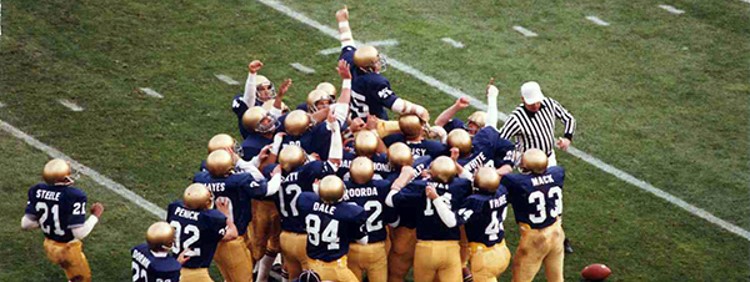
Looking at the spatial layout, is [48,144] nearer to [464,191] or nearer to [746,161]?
[464,191]

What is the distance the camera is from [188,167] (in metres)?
14.3

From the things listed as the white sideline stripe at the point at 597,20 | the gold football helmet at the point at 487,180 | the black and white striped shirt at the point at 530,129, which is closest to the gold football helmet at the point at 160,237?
the gold football helmet at the point at 487,180

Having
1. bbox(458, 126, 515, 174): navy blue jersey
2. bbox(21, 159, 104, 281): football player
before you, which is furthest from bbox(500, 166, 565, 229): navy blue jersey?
bbox(21, 159, 104, 281): football player

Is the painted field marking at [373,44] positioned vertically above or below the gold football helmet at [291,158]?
below

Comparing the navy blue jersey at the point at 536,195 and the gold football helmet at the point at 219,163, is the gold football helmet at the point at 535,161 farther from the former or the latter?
the gold football helmet at the point at 219,163

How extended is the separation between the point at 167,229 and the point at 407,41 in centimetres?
661

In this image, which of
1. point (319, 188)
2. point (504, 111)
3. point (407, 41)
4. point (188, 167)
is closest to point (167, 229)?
point (319, 188)

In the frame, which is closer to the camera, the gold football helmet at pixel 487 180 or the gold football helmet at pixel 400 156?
the gold football helmet at pixel 487 180

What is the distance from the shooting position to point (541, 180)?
11.7 m

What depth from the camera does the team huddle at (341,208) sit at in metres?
11.2

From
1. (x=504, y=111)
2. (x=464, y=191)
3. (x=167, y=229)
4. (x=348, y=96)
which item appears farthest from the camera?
(x=504, y=111)

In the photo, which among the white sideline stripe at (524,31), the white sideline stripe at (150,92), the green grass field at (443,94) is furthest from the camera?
the white sideline stripe at (524,31)

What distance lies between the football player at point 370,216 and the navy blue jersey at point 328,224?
185 mm

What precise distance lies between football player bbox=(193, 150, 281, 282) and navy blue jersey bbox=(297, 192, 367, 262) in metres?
0.46
